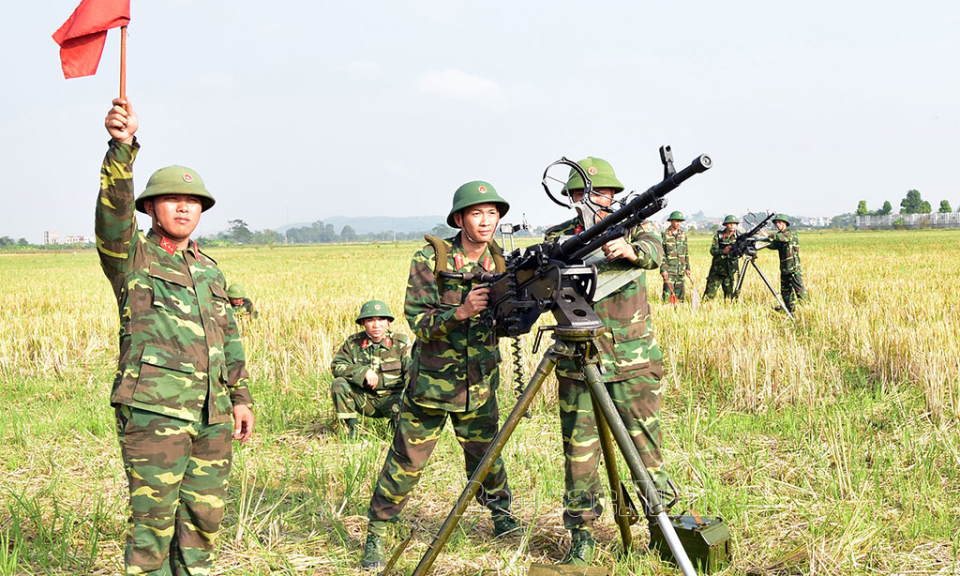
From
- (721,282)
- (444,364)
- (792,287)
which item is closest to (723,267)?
(721,282)

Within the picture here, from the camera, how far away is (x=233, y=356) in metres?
3.78

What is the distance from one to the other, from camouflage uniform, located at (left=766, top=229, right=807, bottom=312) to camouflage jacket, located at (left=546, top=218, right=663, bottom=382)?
9887 mm

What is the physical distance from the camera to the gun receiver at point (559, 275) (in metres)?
2.83

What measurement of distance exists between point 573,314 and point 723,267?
11876mm

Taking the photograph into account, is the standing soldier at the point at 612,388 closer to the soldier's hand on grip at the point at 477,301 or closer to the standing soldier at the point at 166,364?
the soldier's hand on grip at the point at 477,301

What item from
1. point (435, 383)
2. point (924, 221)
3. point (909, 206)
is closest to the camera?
point (435, 383)

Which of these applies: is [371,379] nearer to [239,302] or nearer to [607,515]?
[607,515]

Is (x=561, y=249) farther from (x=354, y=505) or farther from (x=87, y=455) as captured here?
(x=87, y=455)

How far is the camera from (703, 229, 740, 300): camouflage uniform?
13.8 metres

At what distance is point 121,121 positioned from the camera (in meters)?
2.94

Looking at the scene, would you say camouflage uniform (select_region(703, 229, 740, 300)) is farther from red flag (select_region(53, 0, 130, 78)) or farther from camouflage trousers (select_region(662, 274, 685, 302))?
red flag (select_region(53, 0, 130, 78))

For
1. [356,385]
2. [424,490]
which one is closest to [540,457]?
[424,490]

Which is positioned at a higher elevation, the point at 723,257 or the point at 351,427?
the point at 723,257

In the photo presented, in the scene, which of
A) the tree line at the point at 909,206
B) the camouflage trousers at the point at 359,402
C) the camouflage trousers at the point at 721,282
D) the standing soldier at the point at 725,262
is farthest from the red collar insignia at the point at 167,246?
the tree line at the point at 909,206
